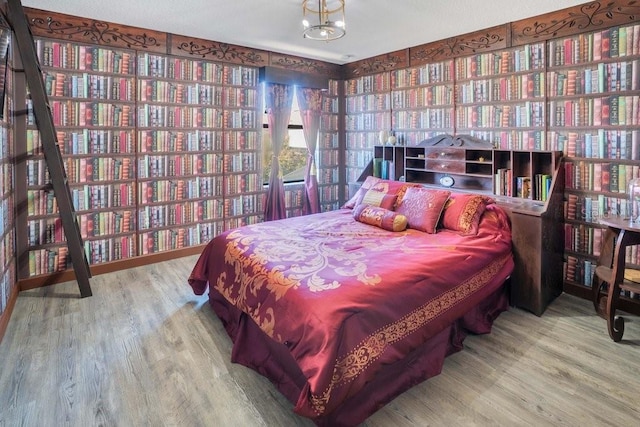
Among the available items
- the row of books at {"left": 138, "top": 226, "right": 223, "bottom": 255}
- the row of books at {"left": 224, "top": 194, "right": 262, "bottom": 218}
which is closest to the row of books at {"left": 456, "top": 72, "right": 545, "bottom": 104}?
the row of books at {"left": 224, "top": 194, "right": 262, "bottom": 218}

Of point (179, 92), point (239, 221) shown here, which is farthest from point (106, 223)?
point (179, 92)

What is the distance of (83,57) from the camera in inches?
144

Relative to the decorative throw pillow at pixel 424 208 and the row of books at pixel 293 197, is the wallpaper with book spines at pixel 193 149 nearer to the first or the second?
the row of books at pixel 293 197

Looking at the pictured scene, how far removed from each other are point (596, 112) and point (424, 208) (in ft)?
5.19

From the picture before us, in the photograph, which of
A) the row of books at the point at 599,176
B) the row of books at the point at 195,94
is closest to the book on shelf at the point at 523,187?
the row of books at the point at 599,176

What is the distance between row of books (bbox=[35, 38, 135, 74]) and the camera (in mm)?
3498

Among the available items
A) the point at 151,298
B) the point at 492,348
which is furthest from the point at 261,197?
the point at 492,348

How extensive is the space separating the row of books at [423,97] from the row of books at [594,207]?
5.22 feet

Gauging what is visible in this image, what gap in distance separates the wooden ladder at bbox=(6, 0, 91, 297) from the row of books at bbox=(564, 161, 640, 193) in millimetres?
4284

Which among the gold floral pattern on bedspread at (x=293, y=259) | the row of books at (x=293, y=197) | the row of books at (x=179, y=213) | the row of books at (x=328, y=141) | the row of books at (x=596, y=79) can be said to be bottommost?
the gold floral pattern on bedspread at (x=293, y=259)

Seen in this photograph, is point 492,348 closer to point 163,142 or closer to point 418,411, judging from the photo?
point 418,411

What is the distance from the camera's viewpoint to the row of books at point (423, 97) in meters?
4.20

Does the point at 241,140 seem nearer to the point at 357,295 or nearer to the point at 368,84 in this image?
the point at 368,84

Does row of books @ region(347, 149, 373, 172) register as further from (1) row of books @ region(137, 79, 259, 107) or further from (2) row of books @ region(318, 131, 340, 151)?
(1) row of books @ region(137, 79, 259, 107)
